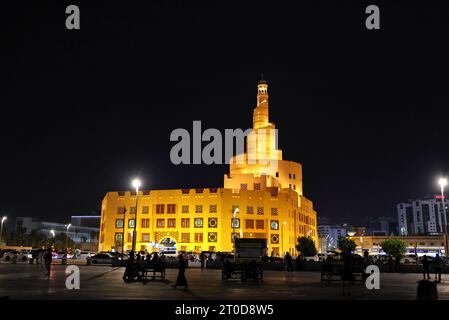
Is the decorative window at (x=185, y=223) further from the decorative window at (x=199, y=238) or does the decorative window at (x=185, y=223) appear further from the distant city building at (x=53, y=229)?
the distant city building at (x=53, y=229)

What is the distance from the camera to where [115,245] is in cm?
8619

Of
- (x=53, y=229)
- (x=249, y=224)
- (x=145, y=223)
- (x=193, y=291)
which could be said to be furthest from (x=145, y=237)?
(x=53, y=229)

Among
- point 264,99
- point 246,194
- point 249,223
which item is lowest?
point 249,223

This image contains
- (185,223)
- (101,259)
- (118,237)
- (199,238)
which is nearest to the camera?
(101,259)

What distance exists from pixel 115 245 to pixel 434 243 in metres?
101

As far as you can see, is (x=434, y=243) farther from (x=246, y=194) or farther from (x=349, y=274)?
(x=349, y=274)

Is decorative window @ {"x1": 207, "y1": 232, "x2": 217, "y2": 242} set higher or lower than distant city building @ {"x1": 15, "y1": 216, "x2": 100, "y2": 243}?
lower

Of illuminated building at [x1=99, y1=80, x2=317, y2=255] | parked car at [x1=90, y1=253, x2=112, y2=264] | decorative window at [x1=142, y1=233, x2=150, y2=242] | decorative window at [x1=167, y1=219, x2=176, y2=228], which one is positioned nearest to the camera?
parked car at [x1=90, y1=253, x2=112, y2=264]

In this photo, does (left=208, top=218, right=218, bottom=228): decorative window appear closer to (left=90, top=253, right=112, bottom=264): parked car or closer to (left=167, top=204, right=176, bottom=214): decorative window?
(left=167, top=204, right=176, bottom=214): decorative window

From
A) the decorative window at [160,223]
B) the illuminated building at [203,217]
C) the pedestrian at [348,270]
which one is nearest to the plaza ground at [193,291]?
the pedestrian at [348,270]

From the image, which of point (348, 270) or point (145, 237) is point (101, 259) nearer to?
point (145, 237)

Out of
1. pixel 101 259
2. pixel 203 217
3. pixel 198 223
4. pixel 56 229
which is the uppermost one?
pixel 56 229

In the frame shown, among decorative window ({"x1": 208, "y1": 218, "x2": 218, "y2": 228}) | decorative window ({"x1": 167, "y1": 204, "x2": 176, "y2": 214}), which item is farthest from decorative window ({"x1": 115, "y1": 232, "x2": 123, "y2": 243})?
decorative window ({"x1": 208, "y1": 218, "x2": 218, "y2": 228})
